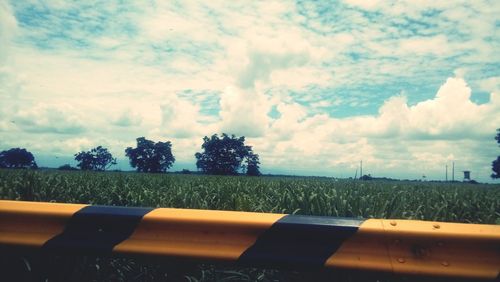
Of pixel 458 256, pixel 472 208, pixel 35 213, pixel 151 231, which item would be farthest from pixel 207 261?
pixel 472 208

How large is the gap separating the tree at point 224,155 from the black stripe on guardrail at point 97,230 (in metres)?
97.7

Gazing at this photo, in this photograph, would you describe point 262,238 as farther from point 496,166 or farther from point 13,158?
point 13,158

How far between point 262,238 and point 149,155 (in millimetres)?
106139

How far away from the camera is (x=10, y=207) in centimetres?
135

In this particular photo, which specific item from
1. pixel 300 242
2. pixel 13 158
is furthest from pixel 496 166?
pixel 13 158

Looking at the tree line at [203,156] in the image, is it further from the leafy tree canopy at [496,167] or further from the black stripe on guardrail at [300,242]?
the black stripe on guardrail at [300,242]

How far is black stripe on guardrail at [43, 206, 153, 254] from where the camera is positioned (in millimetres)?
1269

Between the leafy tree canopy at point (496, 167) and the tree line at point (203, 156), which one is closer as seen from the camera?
the leafy tree canopy at point (496, 167)

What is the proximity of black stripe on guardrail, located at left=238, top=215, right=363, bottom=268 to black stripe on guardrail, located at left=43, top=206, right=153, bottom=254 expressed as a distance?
1.49ft

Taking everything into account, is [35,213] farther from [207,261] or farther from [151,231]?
[207,261]

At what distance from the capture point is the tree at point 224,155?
327 feet

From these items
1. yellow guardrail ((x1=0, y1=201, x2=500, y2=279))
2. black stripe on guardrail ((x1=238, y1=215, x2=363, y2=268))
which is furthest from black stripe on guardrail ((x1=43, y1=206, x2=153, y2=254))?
black stripe on guardrail ((x1=238, y1=215, x2=363, y2=268))

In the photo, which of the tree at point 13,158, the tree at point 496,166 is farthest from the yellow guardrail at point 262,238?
the tree at point 13,158

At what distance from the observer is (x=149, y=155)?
102688 millimetres
